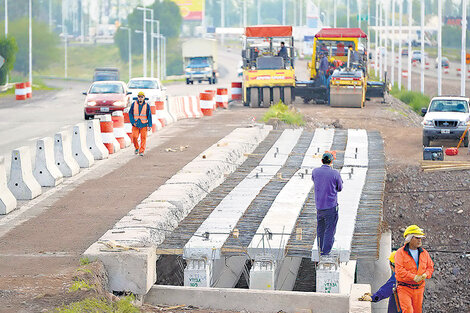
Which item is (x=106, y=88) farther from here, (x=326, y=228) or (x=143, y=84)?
(x=326, y=228)

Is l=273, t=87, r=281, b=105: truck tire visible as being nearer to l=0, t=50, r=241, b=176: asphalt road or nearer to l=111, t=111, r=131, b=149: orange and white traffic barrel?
l=0, t=50, r=241, b=176: asphalt road

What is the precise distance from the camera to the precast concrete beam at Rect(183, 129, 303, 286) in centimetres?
1216

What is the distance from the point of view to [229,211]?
1476 cm

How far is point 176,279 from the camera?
14.6m

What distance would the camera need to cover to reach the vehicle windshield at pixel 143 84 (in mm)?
41028

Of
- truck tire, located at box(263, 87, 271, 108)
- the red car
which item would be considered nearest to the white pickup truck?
the red car

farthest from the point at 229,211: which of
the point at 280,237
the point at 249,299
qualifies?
the point at 249,299

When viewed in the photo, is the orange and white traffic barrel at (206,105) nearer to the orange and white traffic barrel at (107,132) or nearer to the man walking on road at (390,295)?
the orange and white traffic barrel at (107,132)

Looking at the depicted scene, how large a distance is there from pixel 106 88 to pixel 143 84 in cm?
491

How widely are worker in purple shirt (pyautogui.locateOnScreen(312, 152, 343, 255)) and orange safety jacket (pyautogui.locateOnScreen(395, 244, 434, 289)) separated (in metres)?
1.55

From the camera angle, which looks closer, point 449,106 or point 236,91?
point 449,106

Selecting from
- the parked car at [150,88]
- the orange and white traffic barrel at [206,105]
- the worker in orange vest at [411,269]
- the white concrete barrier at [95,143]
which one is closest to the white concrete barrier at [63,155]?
the white concrete barrier at [95,143]

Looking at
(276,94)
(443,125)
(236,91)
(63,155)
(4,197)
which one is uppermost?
(236,91)

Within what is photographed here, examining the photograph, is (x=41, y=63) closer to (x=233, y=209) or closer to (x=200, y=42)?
(x=200, y=42)
